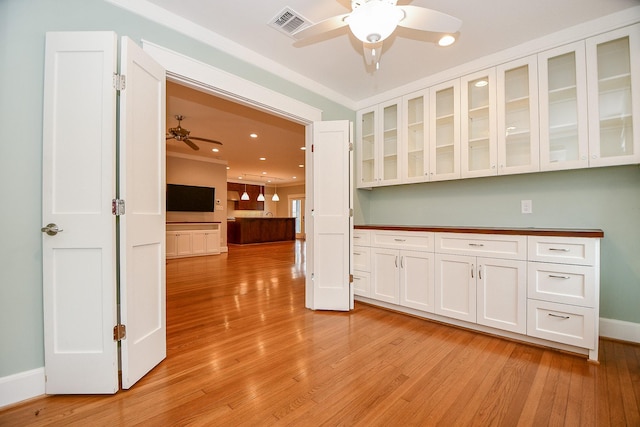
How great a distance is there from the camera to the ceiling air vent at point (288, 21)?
212cm

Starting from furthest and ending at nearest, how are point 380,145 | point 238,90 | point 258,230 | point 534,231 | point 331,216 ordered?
point 258,230 → point 380,145 → point 331,216 → point 238,90 → point 534,231

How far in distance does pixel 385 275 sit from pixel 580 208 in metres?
1.90

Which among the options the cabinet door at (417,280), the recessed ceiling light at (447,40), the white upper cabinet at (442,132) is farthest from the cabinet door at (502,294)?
the recessed ceiling light at (447,40)

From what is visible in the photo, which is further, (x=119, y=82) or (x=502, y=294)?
(x=502, y=294)

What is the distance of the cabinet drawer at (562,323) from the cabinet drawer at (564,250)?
1.13ft

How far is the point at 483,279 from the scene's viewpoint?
2.37 m

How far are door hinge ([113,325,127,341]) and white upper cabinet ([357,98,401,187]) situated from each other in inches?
116

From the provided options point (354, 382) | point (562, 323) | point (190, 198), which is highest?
point (190, 198)

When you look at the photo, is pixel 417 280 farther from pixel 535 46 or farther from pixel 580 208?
pixel 535 46

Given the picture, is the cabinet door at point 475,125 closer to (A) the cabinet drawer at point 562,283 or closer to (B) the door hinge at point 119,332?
(A) the cabinet drawer at point 562,283

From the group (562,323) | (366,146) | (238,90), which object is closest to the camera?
(562,323)

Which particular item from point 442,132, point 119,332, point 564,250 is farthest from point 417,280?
point 119,332

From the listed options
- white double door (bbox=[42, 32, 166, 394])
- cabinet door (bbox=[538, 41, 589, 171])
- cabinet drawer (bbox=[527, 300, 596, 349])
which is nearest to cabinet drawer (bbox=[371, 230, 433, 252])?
cabinet drawer (bbox=[527, 300, 596, 349])

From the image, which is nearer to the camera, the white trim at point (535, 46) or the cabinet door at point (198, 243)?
the white trim at point (535, 46)
